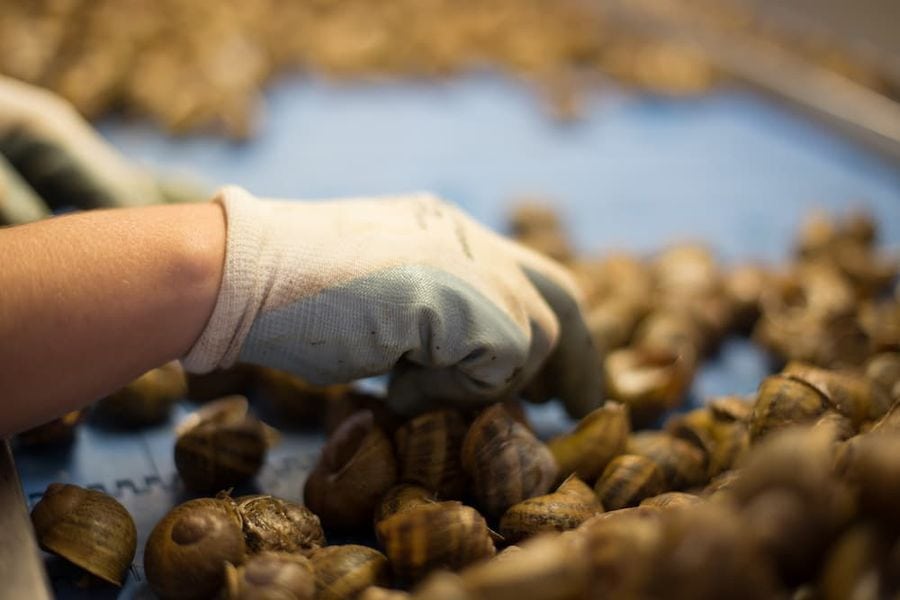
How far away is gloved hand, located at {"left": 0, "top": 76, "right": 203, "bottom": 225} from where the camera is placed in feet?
3.83

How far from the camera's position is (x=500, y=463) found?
92 centimetres

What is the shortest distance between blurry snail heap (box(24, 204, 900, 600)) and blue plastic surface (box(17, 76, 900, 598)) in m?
0.19

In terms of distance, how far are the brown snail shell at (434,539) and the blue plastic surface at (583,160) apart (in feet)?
2.37

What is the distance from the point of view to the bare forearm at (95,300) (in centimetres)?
79

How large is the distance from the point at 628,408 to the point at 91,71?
1462 millimetres

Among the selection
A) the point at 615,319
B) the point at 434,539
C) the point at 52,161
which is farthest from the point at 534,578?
the point at 52,161

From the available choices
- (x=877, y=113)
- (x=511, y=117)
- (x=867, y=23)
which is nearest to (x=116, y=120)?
(x=511, y=117)

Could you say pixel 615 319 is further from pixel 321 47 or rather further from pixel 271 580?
pixel 321 47

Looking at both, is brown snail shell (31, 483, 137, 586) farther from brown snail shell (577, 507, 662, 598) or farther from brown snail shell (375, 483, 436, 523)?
brown snail shell (577, 507, 662, 598)

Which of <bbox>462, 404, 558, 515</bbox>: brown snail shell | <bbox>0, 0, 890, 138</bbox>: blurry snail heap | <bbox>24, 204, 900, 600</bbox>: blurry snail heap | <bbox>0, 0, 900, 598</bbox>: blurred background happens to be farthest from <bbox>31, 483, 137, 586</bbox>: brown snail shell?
<bbox>0, 0, 890, 138</bbox>: blurry snail heap

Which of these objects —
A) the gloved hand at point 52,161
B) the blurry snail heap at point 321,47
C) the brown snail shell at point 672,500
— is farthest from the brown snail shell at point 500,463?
the blurry snail heap at point 321,47

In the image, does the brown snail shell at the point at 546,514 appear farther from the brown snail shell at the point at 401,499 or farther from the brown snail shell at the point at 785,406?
the brown snail shell at the point at 785,406

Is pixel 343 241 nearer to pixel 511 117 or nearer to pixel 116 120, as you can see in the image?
pixel 116 120

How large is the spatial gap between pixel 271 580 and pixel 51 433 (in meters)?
0.45
